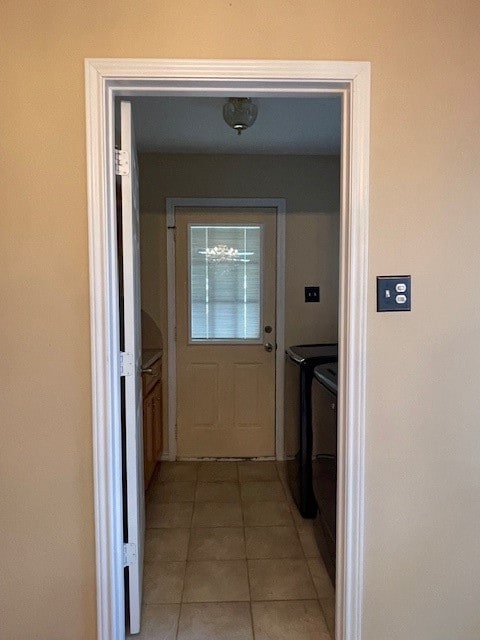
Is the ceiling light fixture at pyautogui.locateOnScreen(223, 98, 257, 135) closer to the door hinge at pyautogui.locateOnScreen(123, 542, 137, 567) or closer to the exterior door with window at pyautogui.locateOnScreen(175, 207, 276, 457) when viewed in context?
the exterior door with window at pyautogui.locateOnScreen(175, 207, 276, 457)

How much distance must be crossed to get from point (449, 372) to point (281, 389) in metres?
2.05

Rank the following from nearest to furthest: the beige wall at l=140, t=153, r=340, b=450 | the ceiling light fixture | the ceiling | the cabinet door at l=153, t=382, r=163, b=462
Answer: the ceiling light fixture → the ceiling → the cabinet door at l=153, t=382, r=163, b=462 → the beige wall at l=140, t=153, r=340, b=450

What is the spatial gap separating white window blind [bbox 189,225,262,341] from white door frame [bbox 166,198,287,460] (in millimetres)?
146

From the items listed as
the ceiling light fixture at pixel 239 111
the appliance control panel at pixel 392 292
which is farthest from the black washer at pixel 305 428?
the ceiling light fixture at pixel 239 111

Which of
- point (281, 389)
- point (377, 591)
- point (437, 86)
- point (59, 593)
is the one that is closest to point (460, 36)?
point (437, 86)

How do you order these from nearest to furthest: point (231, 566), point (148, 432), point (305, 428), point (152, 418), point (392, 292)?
point (392, 292) → point (231, 566) → point (305, 428) → point (148, 432) → point (152, 418)

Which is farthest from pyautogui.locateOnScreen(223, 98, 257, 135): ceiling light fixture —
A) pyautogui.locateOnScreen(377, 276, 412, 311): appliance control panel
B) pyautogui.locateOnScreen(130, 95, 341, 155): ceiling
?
pyautogui.locateOnScreen(377, 276, 412, 311): appliance control panel

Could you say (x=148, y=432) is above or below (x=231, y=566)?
above

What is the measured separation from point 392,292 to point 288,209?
2100mm

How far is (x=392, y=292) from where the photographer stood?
1406 mm

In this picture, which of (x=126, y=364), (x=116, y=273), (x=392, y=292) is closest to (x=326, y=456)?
(x=392, y=292)

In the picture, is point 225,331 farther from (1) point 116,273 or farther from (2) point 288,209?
(1) point 116,273

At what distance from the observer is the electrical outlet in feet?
11.2

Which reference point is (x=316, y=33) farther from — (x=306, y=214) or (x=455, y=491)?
(x=306, y=214)
